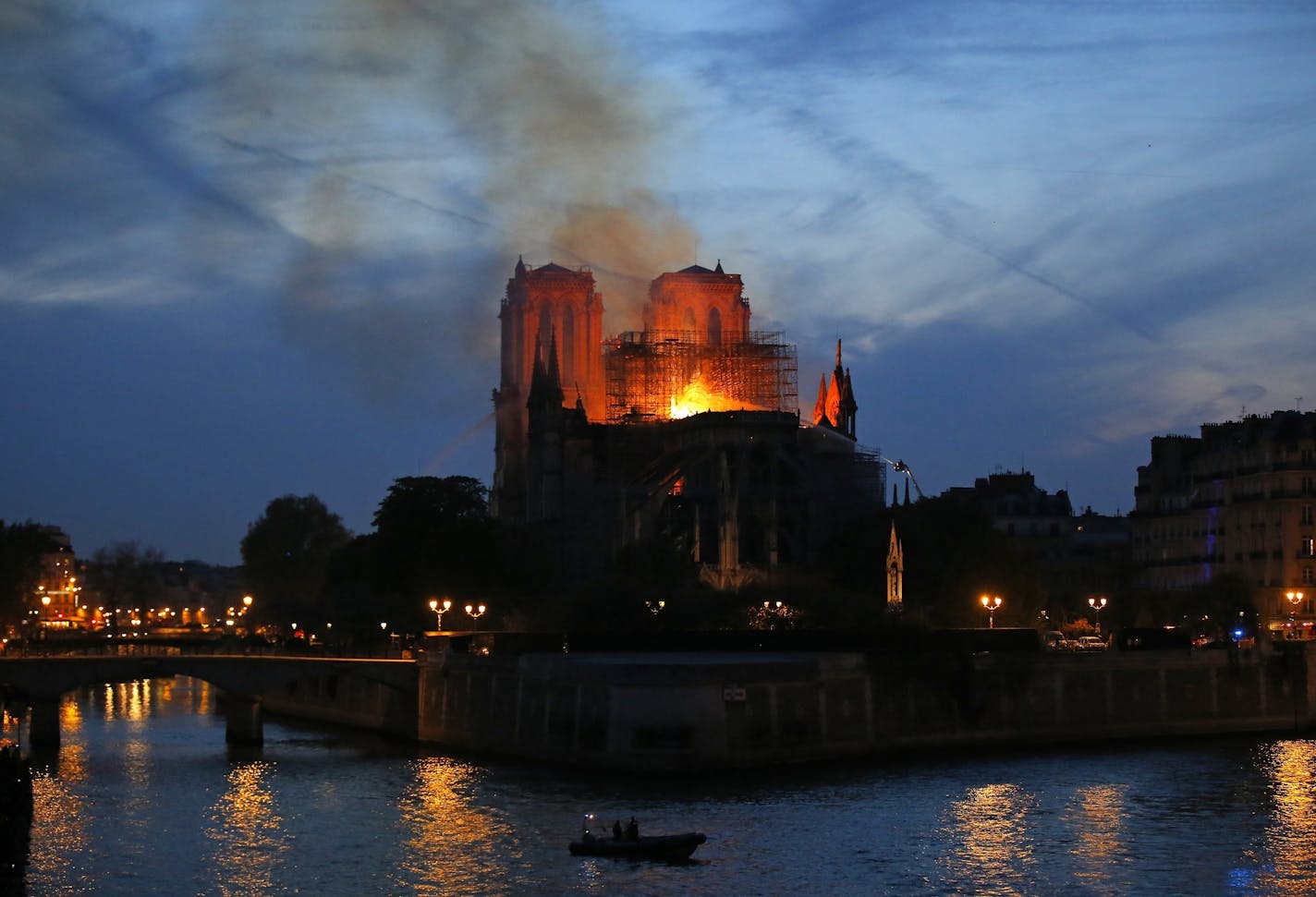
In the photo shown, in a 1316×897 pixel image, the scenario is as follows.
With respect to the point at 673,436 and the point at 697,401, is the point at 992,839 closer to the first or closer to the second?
the point at 673,436

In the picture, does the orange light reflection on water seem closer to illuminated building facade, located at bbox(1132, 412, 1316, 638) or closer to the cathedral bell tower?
illuminated building facade, located at bbox(1132, 412, 1316, 638)

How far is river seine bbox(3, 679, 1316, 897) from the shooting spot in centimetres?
4172

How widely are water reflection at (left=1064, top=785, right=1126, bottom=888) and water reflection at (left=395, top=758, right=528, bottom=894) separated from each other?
11.8 m

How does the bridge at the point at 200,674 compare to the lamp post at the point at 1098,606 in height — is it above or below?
below

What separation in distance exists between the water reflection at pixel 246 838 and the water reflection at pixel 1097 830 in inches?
662

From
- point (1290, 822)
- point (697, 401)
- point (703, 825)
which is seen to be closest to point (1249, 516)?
point (697, 401)

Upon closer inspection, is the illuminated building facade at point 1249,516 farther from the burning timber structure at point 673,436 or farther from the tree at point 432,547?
the tree at point 432,547

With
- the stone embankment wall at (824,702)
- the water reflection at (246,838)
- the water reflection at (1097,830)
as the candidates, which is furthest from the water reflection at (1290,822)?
the water reflection at (246,838)

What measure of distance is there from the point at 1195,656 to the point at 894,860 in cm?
2832

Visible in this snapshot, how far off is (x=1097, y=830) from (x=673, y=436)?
246 ft

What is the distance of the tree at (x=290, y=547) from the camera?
485 ft

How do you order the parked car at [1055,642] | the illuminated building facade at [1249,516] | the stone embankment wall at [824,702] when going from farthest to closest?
1. the illuminated building facade at [1249,516]
2. the parked car at [1055,642]
3. the stone embankment wall at [824,702]

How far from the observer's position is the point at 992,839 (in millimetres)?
46438

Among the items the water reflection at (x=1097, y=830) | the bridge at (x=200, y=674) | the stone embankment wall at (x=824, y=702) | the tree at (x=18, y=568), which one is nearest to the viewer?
the water reflection at (x=1097, y=830)
